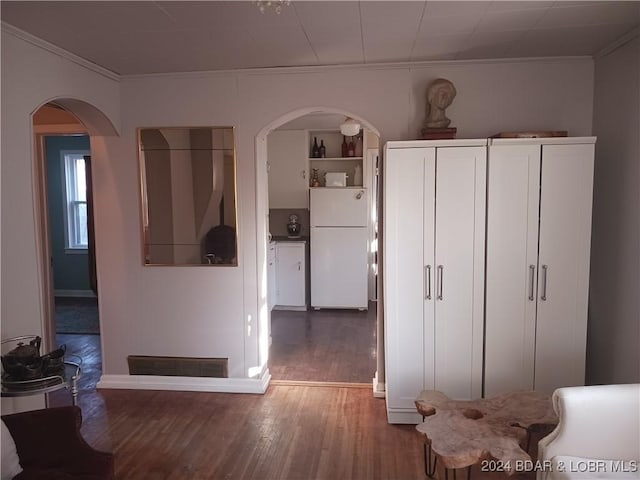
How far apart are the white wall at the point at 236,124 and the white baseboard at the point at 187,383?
0.25 feet

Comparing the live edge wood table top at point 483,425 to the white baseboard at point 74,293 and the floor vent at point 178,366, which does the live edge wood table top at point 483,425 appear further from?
the white baseboard at point 74,293

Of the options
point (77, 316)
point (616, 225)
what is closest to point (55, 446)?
point (616, 225)

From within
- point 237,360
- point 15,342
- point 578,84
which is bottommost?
point 237,360

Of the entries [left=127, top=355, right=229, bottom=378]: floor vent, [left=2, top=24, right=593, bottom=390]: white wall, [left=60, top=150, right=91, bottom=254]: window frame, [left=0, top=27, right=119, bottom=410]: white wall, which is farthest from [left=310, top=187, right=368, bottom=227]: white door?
[left=0, top=27, right=119, bottom=410]: white wall

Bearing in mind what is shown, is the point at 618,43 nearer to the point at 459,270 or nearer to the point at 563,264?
the point at 563,264

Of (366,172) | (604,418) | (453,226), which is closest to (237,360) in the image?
(453,226)

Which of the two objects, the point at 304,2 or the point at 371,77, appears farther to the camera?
the point at 371,77

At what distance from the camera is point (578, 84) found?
335cm

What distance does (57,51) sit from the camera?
2977 mm

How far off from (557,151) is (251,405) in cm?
272

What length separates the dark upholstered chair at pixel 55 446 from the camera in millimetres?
2078

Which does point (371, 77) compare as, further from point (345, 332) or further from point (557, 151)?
point (345, 332)

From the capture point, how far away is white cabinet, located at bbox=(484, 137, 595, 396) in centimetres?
298

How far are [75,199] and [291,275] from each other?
11.4 ft
